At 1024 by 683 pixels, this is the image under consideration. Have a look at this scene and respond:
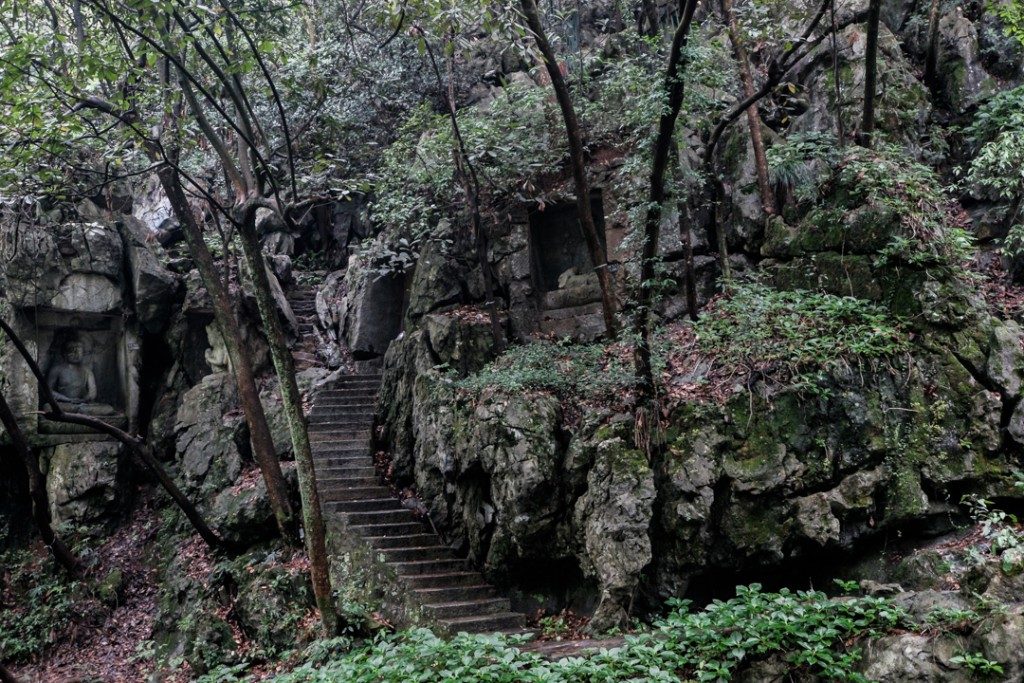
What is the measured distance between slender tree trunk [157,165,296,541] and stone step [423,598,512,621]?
10.5 ft

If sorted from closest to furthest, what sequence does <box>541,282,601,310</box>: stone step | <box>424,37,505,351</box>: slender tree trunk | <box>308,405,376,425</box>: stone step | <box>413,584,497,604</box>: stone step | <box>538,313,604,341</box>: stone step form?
<box>413,584,497,604</box>: stone step < <box>424,37,505,351</box>: slender tree trunk < <box>538,313,604,341</box>: stone step < <box>541,282,601,310</box>: stone step < <box>308,405,376,425</box>: stone step

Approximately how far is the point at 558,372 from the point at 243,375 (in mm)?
5178

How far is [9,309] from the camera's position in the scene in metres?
14.2

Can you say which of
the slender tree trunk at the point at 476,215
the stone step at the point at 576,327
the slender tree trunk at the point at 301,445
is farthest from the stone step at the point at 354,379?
the slender tree trunk at the point at 301,445

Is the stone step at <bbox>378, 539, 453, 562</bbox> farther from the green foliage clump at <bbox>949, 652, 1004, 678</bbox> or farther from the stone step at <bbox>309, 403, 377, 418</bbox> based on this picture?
the green foliage clump at <bbox>949, 652, 1004, 678</bbox>

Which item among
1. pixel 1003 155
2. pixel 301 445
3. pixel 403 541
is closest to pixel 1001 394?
pixel 1003 155

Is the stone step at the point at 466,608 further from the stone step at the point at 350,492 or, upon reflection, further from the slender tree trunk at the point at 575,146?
the slender tree trunk at the point at 575,146

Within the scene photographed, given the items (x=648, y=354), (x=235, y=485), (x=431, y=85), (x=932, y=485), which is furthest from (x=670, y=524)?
(x=431, y=85)

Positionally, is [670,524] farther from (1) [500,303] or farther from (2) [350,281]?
(2) [350,281]

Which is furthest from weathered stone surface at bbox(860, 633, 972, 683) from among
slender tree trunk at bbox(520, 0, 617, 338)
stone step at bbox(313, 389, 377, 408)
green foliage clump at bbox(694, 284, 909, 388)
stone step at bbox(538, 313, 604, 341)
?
stone step at bbox(313, 389, 377, 408)

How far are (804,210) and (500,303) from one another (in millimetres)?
5259

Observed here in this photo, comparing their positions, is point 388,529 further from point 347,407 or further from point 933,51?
point 933,51

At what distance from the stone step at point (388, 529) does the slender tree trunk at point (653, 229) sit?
156 inches

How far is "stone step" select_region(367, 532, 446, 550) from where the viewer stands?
1088cm
